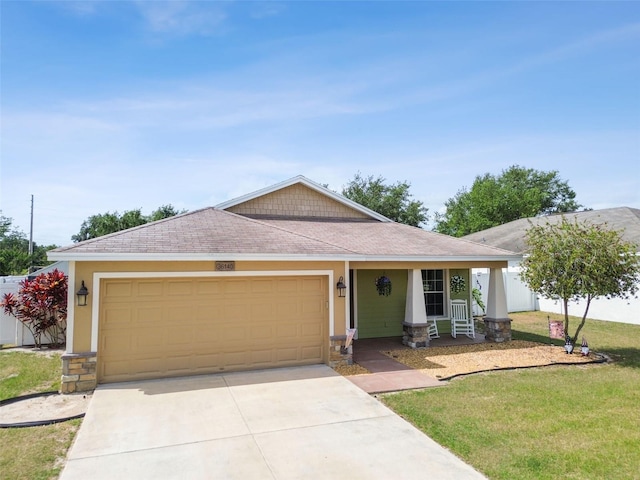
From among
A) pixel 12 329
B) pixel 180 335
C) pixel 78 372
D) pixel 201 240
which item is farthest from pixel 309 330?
pixel 12 329

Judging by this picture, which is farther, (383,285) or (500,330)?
(383,285)

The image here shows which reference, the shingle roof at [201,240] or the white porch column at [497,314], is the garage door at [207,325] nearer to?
the shingle roof at [201,240]

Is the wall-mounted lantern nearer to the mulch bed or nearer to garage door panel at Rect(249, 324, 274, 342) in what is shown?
garage door panel at Rect(249, 324, 274, 342)

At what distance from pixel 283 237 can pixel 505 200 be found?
3775cm

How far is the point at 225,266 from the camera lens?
8.23 meters

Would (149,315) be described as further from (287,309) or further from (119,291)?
(287,309)

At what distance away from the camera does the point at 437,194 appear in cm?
4975

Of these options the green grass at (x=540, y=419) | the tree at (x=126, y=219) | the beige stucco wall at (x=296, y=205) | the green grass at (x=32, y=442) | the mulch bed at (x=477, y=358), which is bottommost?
the green grass at (x=540, y=419)

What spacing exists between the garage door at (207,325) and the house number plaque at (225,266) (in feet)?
1.01

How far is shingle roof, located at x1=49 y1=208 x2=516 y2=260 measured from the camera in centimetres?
763

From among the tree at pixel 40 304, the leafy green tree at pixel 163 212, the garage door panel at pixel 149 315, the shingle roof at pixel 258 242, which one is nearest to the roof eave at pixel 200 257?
the shingle roof at pixel 258 242

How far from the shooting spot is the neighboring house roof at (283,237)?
776 cm

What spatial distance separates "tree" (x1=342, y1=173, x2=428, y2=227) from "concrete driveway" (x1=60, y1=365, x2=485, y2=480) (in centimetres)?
3032

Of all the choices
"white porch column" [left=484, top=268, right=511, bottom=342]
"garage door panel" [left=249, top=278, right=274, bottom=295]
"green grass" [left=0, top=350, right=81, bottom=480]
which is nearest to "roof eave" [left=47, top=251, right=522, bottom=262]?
"garage door panel" [left=249, top=278, right=274, bottom=295]
